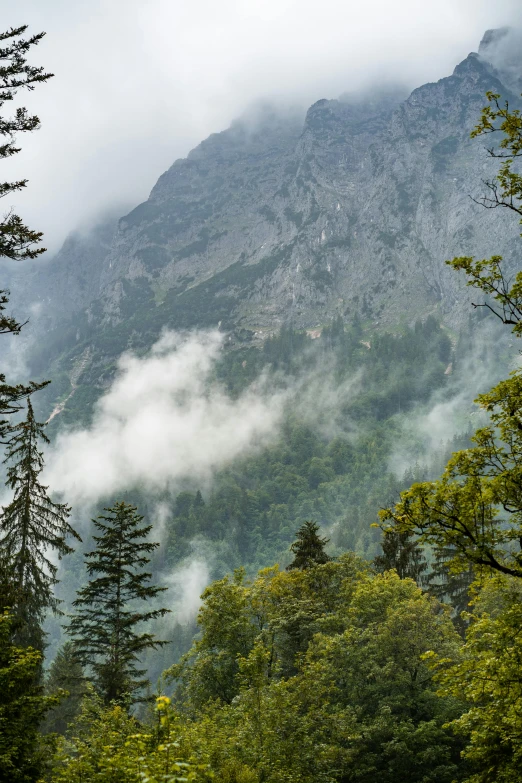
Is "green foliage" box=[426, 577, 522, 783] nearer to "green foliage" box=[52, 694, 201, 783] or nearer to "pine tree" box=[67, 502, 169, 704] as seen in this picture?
"green foliage" box=[52, 694, 201, 783]

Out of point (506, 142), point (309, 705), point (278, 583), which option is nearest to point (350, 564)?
point (278, 583)

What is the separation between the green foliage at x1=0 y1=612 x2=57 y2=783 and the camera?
11.9 m

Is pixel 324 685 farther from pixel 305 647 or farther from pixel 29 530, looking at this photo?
pixel 29 530

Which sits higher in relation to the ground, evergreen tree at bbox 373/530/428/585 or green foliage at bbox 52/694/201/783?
evergreen tree at bbox 373/530/428/585

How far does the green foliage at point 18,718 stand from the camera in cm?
1186

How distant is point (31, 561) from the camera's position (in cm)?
2305

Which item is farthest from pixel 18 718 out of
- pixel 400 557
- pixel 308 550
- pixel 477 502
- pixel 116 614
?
pixel 400 557

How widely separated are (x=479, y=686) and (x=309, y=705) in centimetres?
1272

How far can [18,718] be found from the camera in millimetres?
13406

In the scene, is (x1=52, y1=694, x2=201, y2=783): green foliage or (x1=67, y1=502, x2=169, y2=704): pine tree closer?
(x1=52, y1=694, x2=201, y2=783): green foliage

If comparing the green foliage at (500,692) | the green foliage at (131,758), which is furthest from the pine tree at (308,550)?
the green foliage at (500,692)

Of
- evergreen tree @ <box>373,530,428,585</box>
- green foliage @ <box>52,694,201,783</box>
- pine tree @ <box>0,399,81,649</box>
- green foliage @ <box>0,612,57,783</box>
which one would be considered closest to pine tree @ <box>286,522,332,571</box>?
evergreen tree @ <box>373,530,428,585</box>

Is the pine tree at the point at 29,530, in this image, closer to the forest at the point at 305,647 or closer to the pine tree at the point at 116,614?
the forest at the point at 305,647

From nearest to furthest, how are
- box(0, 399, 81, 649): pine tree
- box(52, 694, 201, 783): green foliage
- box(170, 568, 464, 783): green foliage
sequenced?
box(52, 694, 201, 783): green foliage, box(170, 568, 464, 783): green foliage, box(0, 399, 81, 649): pine tree
